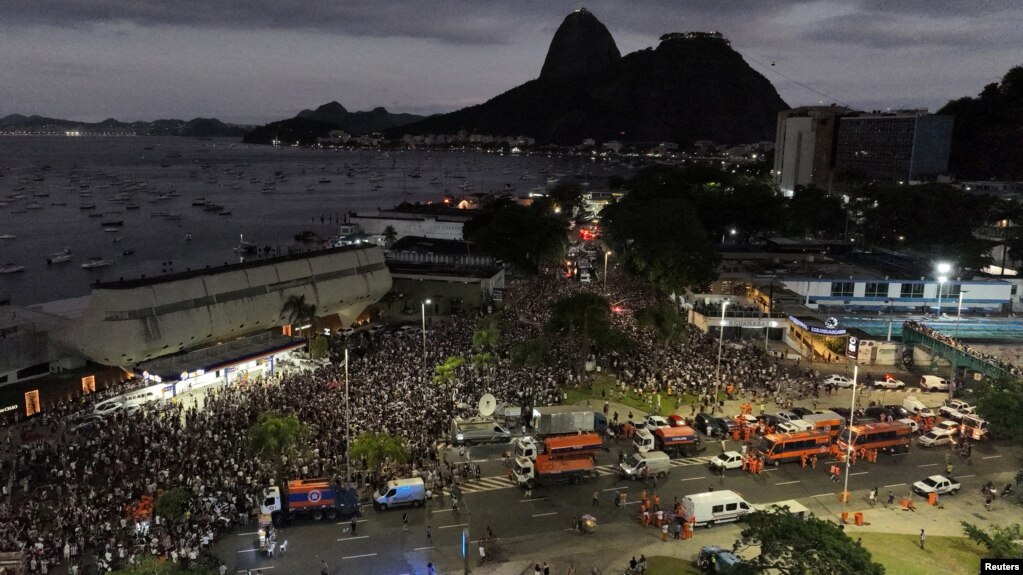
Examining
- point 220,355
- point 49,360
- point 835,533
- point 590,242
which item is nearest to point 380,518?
point 835,533

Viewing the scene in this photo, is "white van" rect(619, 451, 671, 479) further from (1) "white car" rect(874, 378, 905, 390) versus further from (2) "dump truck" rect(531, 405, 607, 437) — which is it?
(1) "white car" rect(874, 378, 905, 390)

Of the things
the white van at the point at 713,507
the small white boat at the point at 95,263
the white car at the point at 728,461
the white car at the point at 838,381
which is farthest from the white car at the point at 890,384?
the small white boat at the point at 95,263

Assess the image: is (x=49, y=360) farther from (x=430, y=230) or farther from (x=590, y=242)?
(x=590, y=242)

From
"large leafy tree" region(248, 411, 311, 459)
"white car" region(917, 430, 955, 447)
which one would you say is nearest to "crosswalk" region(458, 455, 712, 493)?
"large leafy tree" region(248, 411, 311, 459)

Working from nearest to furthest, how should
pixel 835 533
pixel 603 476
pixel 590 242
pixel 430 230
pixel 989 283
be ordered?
pixel 835 533 < pixel 603 476 < pixel 989 283 < pixel 430 230 < pixel 590 242

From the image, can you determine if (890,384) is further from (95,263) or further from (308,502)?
(95,263)

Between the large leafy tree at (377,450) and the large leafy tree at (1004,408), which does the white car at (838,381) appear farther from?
the large leafy tree at (377,450)
